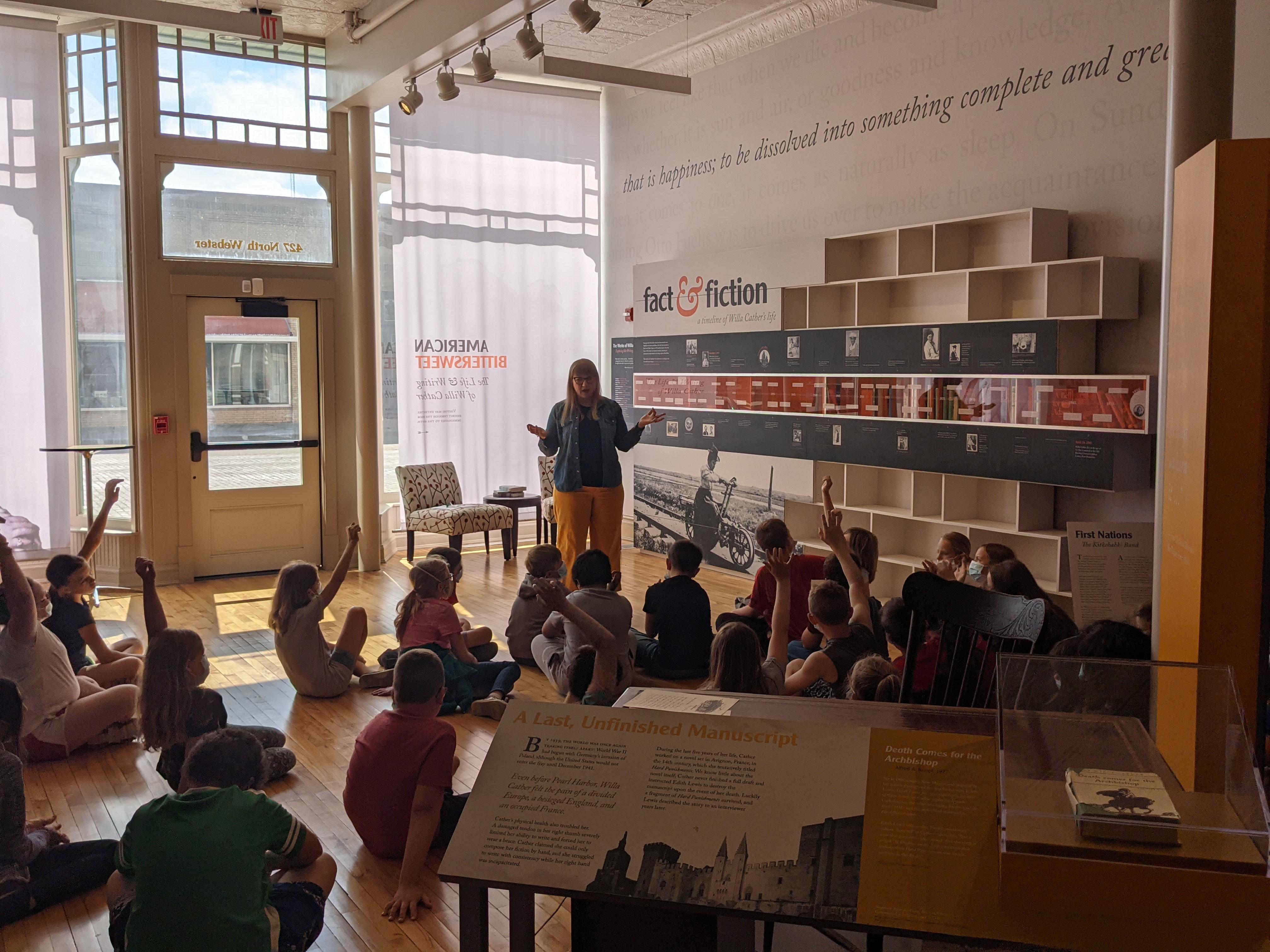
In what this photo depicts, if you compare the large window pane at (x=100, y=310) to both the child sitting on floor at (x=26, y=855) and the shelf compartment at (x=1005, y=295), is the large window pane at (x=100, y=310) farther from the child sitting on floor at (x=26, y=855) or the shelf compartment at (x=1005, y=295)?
the shelf compartment at (x=1005, y=295)

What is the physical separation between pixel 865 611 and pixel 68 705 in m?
3.47

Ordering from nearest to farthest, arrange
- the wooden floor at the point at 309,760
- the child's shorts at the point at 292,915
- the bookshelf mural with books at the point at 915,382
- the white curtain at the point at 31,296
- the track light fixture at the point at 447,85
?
1. the child's shorts at the point at 292,915
2. the wooden floor at the point at 309,760
3. the bookshelf mural with books at the point at 915,382
4. the track light fixture at the point at 447,85
5. the white curtain at the point at 31,296

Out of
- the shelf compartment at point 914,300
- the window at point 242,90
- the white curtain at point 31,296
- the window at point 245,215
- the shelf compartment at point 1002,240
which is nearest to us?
the shelf compartment at point 1002,240

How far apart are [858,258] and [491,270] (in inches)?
153

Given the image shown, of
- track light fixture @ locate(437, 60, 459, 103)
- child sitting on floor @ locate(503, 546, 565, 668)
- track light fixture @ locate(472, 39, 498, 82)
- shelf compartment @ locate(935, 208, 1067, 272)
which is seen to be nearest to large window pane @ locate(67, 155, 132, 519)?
track light fixture @ locate(437, 60, 459, 103)

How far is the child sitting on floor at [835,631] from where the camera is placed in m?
Answer: 4.08

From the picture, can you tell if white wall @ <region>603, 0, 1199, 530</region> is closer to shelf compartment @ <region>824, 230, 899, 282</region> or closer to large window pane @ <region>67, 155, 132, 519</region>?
shelf compartment @ <region>824, 230, 899, 282</region>

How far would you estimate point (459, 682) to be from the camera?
208 inches

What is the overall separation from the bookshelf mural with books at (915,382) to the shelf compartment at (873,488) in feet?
0.04

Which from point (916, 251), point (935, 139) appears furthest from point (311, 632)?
point (935, 139)

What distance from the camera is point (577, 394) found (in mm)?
6934

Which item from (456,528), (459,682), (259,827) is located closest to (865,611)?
(459,682)

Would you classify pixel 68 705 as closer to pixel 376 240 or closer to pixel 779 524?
pixel 779 524

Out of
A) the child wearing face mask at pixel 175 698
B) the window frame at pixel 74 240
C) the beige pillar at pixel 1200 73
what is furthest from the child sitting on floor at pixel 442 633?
the window frame at pixel 74 240
